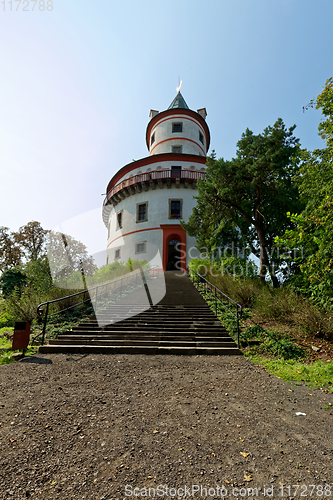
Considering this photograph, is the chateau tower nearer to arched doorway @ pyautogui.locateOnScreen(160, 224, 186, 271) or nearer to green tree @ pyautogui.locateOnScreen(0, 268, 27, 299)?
arched doorway @ pyautogui.locateOnScreen(160, 224, 186, 271)

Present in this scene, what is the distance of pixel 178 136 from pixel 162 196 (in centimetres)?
928

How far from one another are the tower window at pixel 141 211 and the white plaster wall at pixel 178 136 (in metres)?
8.02

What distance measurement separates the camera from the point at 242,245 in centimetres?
1873

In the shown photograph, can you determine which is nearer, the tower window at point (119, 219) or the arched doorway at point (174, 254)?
the arched doorway at point (174, 254)

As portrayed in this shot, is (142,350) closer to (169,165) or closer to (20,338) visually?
(20,338)

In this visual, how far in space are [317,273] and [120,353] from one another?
272 inches

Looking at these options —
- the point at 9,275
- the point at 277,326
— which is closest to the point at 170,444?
the point at 277,326

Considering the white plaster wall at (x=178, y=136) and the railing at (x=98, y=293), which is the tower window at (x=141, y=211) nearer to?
the white plaster wall at (x=178, y=136)

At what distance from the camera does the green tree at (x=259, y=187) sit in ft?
42.1

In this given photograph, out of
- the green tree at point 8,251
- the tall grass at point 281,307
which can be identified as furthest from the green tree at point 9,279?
the tall grass at point 281,307

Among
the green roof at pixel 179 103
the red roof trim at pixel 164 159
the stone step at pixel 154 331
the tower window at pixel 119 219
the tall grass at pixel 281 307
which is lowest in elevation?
the stone step at pixel 154 331

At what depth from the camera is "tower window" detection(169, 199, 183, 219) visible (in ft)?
82.1

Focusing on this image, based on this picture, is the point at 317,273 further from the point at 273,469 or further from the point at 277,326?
the point at 273,469

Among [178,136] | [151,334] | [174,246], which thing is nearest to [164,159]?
[178,136]
